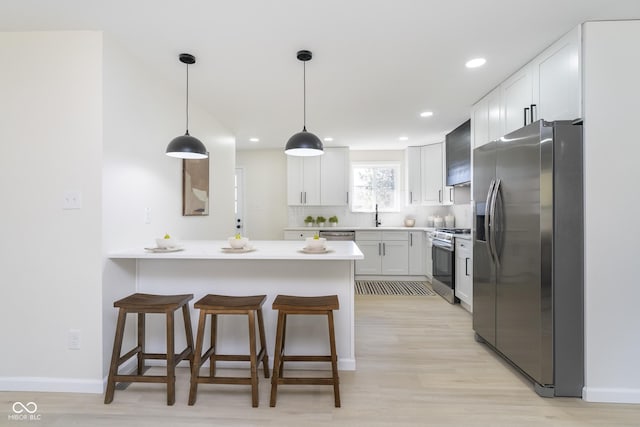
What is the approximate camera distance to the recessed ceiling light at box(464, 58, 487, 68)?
2.53 metres

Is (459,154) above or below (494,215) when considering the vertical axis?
above

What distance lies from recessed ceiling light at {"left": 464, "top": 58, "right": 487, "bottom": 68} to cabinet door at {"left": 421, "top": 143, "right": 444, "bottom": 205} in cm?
273

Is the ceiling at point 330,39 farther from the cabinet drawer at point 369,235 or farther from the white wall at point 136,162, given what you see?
the cabinet drawer at point 369,235

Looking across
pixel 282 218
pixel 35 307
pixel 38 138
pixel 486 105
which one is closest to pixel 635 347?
pixel 486 105

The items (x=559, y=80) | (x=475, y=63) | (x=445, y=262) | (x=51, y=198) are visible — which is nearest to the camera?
(x=51, y=198)

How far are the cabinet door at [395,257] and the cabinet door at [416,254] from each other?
7cm

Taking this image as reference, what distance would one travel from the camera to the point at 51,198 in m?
2.11

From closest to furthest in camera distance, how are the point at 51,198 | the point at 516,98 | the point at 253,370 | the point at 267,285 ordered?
the point at 253,370 < the point at 51,198 < the point at 267,285 < the point at 516,98

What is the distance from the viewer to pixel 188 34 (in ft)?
7.06

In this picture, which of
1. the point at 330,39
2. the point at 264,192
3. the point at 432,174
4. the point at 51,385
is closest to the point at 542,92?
the point at 330,39

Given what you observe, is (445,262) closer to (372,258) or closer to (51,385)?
(372,258)

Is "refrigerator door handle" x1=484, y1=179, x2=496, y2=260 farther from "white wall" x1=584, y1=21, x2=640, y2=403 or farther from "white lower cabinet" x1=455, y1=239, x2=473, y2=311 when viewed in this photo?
"white lower cabinet" x1=455, y1=239, x2=473, y2=311

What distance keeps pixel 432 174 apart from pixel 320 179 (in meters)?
1.93

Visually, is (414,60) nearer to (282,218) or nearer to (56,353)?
(56,353)
